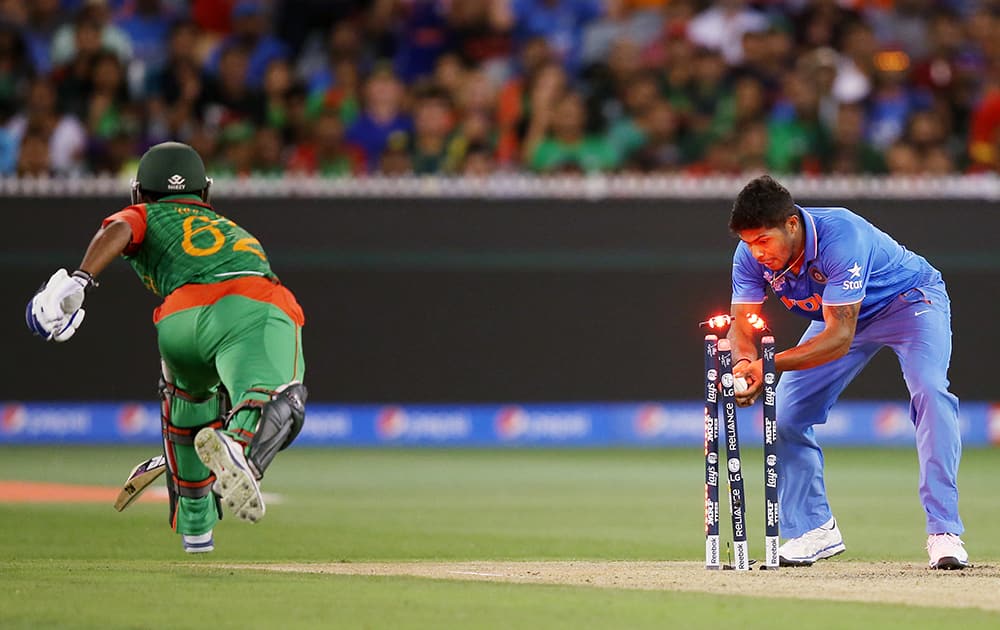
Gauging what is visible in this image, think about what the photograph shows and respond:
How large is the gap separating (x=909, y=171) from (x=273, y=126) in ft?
18.2

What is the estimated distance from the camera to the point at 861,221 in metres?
7.68

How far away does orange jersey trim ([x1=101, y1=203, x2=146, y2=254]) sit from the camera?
7367mm

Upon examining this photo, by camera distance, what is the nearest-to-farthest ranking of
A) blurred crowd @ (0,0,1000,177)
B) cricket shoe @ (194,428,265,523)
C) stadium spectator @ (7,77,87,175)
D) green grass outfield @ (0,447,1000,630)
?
green grass outfield @ (0,447,1000,630) → cricket shoe @ (194,428,265,523) → stadium spectator @ (7,77,87,175) → blurred crowd @ (0,0,1000,177)

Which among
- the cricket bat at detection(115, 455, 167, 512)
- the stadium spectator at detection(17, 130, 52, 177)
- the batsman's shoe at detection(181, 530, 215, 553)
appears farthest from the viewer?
the stadium spectator at detection(17, 130, 52, 177)

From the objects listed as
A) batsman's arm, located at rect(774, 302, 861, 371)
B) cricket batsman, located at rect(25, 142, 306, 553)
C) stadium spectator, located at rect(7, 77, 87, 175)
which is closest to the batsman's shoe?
cricket batsman, located at rect(25, 142, 306, 553)

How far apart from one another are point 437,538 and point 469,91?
671 centimetres

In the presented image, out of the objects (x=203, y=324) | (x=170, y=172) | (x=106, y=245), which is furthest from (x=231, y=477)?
(x=170, y=172)

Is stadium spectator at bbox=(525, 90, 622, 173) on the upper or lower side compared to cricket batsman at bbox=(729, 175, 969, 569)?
upper

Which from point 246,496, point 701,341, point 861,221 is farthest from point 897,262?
point 701,341

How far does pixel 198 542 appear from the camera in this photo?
332 inches

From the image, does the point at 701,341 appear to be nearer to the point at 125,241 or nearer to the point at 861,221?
the point at 861,221

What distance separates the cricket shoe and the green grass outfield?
32 centimetres

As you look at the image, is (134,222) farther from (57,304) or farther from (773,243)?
(773,243)

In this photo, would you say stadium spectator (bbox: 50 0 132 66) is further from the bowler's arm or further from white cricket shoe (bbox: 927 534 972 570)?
white cricket shoe (bbox: 927 534 972 570)
